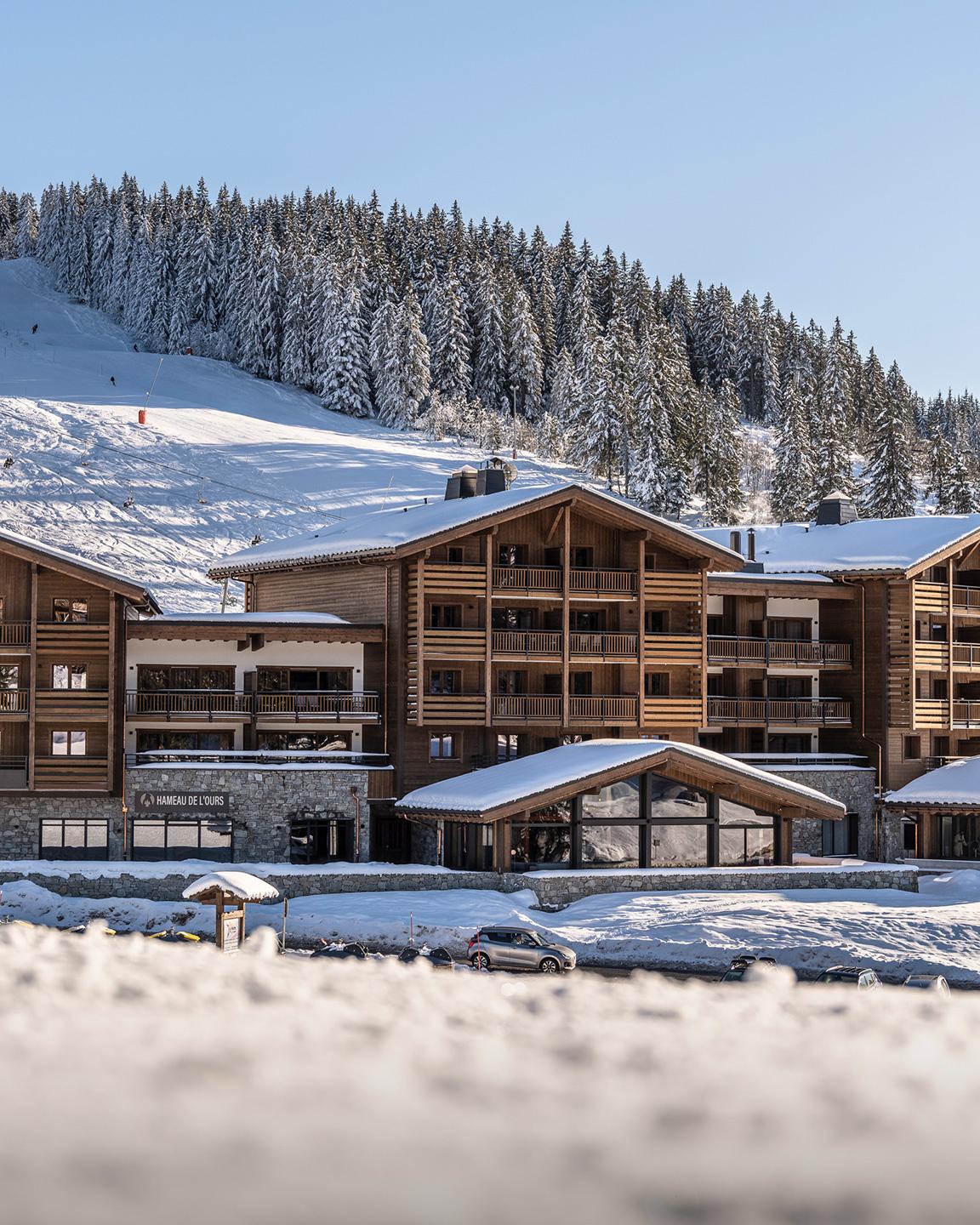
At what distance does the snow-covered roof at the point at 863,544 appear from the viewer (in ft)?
171

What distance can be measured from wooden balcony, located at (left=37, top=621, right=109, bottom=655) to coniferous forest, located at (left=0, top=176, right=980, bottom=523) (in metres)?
52.4

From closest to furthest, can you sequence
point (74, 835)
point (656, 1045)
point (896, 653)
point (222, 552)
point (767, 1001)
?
point (656, 1045)
point (767, 1001)
point (74, 835)
point (896, 653)
point (222, 552)

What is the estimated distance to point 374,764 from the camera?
4469cm

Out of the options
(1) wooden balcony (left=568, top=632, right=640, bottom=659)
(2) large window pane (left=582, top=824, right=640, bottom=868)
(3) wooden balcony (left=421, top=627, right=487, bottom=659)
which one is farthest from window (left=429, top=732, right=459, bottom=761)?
(2) large window pane (left=582, top=824, right=640, bottom=868)

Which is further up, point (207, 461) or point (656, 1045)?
point (207, 461)

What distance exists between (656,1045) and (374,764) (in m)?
39.2

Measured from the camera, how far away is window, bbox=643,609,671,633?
49.0 m

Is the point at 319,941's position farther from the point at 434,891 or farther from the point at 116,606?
the point at 116,606

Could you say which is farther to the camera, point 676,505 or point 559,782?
point 676,505

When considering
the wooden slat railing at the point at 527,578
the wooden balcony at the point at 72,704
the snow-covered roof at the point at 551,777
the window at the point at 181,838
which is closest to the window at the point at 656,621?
the wooden slat railing at the point at 527,578

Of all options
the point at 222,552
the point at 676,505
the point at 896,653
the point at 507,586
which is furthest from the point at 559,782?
the point at 676,505

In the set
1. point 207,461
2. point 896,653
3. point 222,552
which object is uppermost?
point 207,461

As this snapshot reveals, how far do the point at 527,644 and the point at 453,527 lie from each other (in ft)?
13.9

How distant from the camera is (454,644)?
148ft
